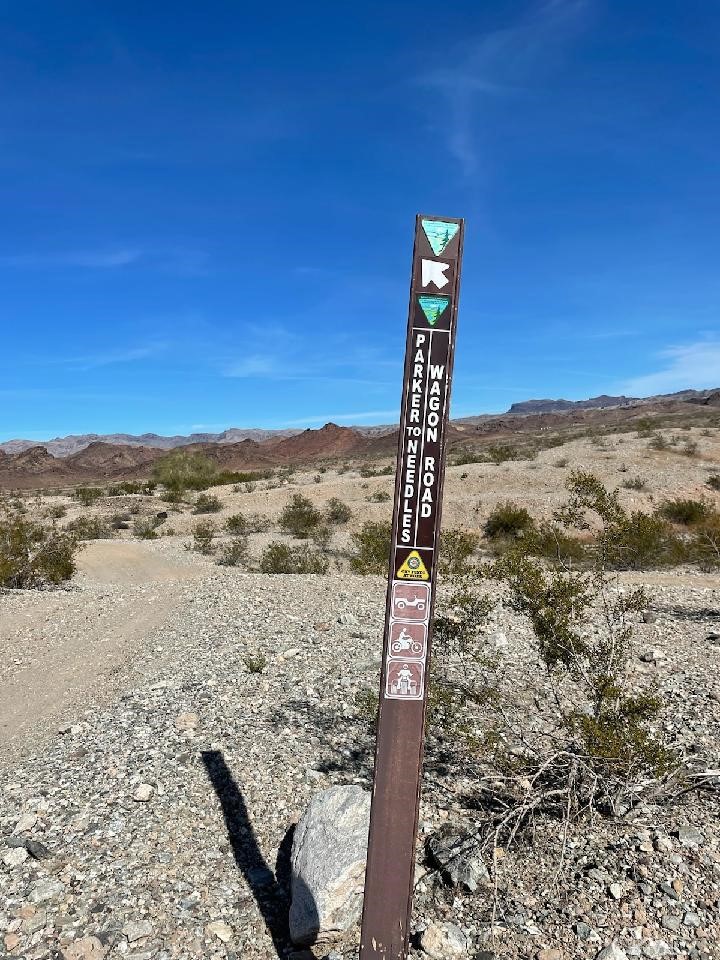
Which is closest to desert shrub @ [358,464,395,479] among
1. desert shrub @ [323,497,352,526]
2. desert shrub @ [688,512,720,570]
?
desert shrub @ [323,497,352,526]

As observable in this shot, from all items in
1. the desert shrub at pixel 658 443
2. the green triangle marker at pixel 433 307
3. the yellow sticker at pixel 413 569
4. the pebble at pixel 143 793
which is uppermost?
the desert shrub at pixel 658 443

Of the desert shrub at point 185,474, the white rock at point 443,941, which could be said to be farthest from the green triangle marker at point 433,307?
the desert shrub at point 185,474

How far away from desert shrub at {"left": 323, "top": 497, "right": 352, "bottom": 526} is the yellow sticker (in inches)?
867

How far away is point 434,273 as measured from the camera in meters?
3.43

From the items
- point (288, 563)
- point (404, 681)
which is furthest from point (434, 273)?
point (288, 563)

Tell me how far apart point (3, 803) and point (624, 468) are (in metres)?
25.9

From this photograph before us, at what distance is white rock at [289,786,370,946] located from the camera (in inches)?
168

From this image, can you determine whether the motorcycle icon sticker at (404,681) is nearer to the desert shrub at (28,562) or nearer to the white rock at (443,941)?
the white rock at (443,941)

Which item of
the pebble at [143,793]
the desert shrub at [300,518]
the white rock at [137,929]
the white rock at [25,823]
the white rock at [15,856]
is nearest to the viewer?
the white rock at [137,929]

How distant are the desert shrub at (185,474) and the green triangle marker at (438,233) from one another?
3771 centimetres

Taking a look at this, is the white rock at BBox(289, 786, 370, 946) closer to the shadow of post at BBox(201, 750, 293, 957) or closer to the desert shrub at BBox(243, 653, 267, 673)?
the shadow of post at BBox(201, 750, 293, 957)

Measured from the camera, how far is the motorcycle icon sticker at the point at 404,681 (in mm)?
3416

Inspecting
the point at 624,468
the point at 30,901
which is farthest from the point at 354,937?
the point at 624,468

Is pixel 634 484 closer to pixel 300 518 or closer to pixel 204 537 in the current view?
pixel 300 518
